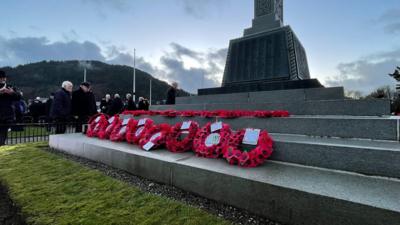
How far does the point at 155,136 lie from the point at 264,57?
5363 mm

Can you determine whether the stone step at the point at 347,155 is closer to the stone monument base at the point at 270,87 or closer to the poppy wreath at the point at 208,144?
the poppy wreath at the point at 208,144

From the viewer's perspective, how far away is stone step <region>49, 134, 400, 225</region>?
1.84 meters

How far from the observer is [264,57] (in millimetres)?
8102

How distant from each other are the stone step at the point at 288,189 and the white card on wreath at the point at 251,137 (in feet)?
1.15

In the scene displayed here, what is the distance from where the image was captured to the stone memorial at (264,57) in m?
7.55

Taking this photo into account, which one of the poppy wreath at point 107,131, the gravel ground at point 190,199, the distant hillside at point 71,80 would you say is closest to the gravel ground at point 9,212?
the gravel ground at point 190,199

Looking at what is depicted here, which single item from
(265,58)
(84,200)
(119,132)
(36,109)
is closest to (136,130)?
(119,132)

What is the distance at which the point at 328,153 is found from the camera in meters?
2.74

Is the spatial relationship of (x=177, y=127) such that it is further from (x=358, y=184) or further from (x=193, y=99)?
(x=193, y=99)

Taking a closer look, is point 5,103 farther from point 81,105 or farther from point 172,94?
point 172,94

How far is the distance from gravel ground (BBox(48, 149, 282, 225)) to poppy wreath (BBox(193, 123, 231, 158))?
70 cm

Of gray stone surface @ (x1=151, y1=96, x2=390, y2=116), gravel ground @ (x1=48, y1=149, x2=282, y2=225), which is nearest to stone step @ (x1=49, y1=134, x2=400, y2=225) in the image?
gravel ground @ (x1=48, y1=149, x2=282, y2=225)

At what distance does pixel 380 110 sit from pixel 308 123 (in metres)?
1.34

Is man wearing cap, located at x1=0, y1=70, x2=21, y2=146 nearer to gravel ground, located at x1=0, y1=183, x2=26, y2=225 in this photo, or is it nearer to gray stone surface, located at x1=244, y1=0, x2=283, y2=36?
gravel ground, located at x1=0, y1=183, x2=26, y2=225
